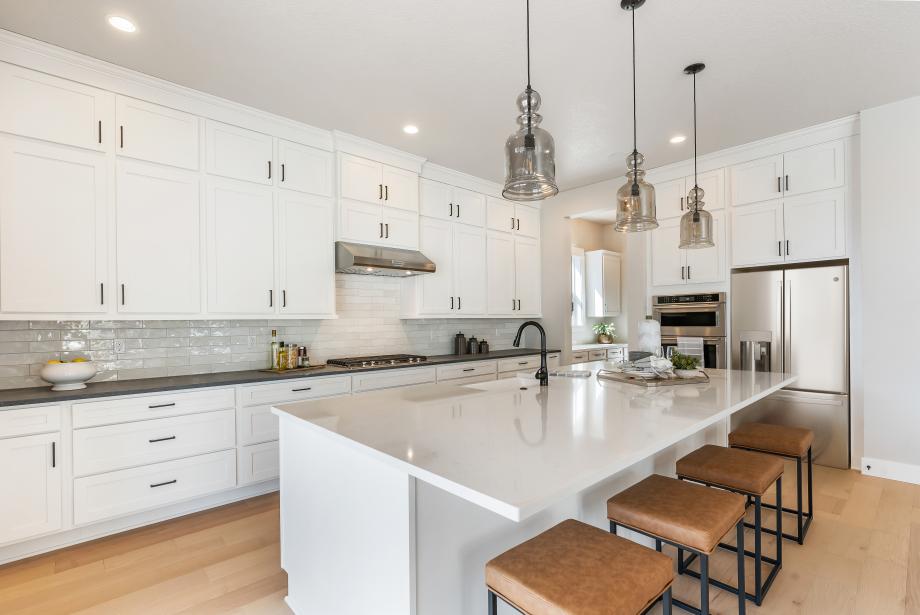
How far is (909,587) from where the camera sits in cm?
197

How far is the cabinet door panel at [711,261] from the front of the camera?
13.8 feet

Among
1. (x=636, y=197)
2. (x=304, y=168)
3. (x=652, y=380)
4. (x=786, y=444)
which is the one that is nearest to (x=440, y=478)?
(x=652, y=380)

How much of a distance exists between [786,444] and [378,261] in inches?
122

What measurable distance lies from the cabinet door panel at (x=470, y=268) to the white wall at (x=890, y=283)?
3.36 meters

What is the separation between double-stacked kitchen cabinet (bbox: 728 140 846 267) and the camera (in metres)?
3.61

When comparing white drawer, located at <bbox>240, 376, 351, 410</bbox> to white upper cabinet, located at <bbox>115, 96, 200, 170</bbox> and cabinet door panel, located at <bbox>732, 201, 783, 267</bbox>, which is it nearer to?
white upper cabinet, located at <bbox>115, 96, 200, 170</bbox>

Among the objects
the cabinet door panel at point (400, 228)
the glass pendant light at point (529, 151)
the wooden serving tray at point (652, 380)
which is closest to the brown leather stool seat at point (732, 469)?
the wooden serving tray at point (652, 380)

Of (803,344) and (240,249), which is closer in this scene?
(240,249)

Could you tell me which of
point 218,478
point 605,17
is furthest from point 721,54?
point 218,478

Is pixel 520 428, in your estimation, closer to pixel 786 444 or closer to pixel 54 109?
pixel 786 444

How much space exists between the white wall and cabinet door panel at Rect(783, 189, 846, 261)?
7.1 inches

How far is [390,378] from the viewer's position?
12.4 ft

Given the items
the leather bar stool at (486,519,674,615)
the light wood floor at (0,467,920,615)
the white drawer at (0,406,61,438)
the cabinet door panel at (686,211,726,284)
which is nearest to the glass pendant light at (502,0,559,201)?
A: the leather bar stool at (486,519,674,615)

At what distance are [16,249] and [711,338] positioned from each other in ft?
17.6
